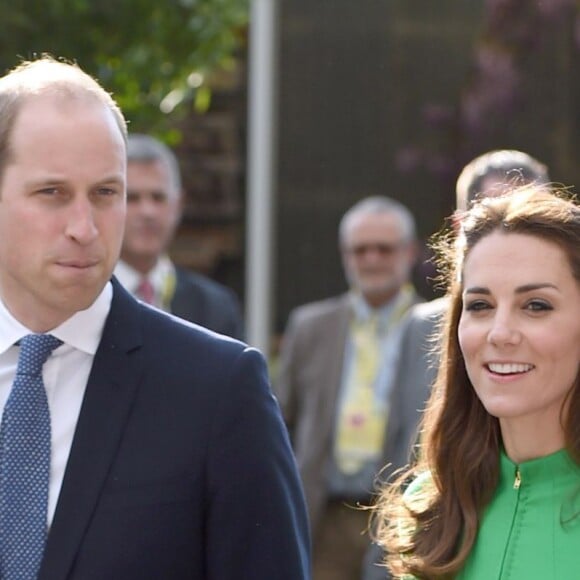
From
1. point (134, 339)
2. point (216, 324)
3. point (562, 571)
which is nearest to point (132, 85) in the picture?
point (216, 324)

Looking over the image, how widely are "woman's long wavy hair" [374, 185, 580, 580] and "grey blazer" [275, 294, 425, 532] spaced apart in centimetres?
334

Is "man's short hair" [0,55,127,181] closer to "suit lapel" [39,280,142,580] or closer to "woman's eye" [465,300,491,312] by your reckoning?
"suit lapel" [39,280,142,580]

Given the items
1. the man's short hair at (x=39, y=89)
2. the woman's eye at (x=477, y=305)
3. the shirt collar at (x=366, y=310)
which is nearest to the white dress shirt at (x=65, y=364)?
the man's short hair at (x=39, y=89)

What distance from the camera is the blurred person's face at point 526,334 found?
12.6 ft

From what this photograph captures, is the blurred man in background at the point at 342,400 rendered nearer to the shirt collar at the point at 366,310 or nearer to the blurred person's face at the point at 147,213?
the shirt collar at the point at 366,310

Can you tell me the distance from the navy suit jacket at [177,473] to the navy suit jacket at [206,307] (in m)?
3.05

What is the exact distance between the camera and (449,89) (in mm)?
9891

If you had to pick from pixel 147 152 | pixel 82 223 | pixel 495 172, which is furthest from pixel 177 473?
pixel 147 152

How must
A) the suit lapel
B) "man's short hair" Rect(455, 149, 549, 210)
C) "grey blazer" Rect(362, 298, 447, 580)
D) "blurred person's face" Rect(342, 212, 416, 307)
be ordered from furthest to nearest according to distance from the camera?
"blurred person's face" Rect(342, 212, 416, 307) → "grey blazer" Rect(362, 298, 447, 580) → "man's short hair" Rect(455, 149, 549, 210) → the suit lapel

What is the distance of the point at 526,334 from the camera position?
12.5ft

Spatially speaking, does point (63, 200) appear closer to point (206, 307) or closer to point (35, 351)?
point (35, 351)

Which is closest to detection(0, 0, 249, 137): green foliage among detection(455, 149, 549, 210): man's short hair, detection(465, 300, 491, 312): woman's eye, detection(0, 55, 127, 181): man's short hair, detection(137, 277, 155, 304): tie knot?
detection(137, 277, 155, 304): tie knot

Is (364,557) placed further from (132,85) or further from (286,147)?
(286,147)

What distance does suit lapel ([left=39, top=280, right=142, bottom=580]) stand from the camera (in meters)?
3.62
